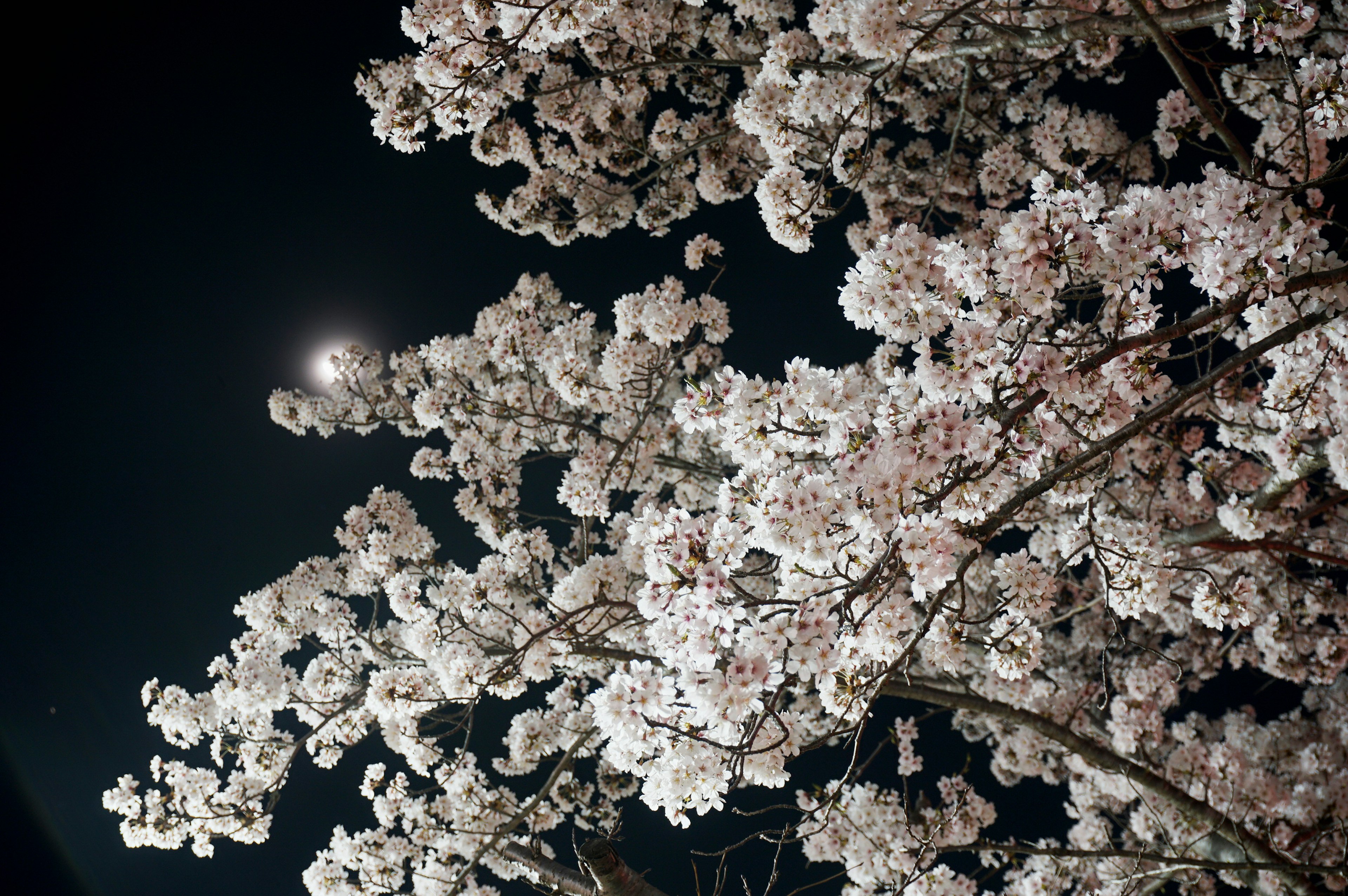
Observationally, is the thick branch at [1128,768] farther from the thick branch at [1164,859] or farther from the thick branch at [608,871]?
the thick branch at [608,871]

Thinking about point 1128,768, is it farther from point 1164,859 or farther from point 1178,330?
point 1178,330

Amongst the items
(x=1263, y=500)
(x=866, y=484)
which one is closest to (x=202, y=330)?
(x=866, y=484)

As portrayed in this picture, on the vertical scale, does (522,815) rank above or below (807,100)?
below

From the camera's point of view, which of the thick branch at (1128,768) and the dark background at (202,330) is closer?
the thick branch at (1128,768)

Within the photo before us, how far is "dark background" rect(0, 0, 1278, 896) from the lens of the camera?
3.62 meters

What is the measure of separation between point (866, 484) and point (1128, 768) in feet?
6.04

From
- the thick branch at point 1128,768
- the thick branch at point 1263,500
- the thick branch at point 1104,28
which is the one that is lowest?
the thick branch at point 1128,768

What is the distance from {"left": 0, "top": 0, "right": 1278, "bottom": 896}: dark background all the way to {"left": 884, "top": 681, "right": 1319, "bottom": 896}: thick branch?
199 cm

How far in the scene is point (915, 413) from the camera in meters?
1.44

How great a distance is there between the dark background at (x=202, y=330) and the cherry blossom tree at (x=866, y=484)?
0.33m

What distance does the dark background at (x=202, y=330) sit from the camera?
142 inches

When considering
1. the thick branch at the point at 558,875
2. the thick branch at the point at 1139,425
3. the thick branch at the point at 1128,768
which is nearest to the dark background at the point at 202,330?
the thick branch at the point at 1128,768

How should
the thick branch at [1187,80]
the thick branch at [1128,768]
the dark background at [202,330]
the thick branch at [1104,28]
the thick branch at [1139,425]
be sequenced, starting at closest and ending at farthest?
1. the thick branch at [1139,425]
2. the thick branch at [1187,80]
3. the thick branch at [1104,28]
4. the thick branch at [1128,768]
5. the dark background at [202,330]

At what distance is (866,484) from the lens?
4.59ft
